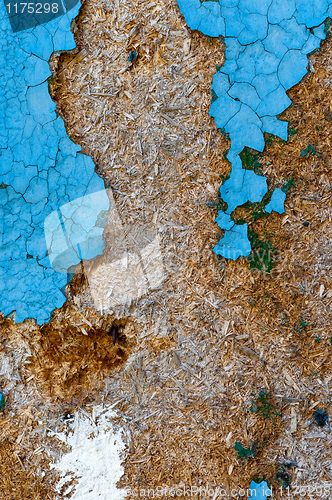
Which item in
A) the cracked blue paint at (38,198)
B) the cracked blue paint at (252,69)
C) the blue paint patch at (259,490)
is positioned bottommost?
the blue paint patch at (259,490)

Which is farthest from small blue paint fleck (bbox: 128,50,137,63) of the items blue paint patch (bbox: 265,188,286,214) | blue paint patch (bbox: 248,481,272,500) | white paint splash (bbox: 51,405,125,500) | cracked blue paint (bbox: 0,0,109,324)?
blue paint patch (bbox: 248,481,272,500)

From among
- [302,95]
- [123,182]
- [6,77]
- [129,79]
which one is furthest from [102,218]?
[302,95]

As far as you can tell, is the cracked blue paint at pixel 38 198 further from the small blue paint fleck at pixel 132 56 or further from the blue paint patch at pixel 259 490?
the blue paint patch at pixel 259 490

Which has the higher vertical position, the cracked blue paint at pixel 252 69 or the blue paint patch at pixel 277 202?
the cracked blue paint at pixel 252 69

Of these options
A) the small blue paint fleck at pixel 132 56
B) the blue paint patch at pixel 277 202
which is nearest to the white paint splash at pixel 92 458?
the blue paint patch at pixel 277 202

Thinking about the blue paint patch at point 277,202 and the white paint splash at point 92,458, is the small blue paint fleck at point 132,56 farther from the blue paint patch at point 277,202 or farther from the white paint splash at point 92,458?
the white paint splash at point 92,458

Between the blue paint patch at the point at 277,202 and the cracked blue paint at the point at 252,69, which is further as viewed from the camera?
the blue paint patch at the point at 277,202

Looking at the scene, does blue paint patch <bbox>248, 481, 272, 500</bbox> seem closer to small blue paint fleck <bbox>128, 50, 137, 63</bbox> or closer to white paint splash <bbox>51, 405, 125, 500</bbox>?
white paint splash <bbox>51, 405, 125, 500</bbox>
